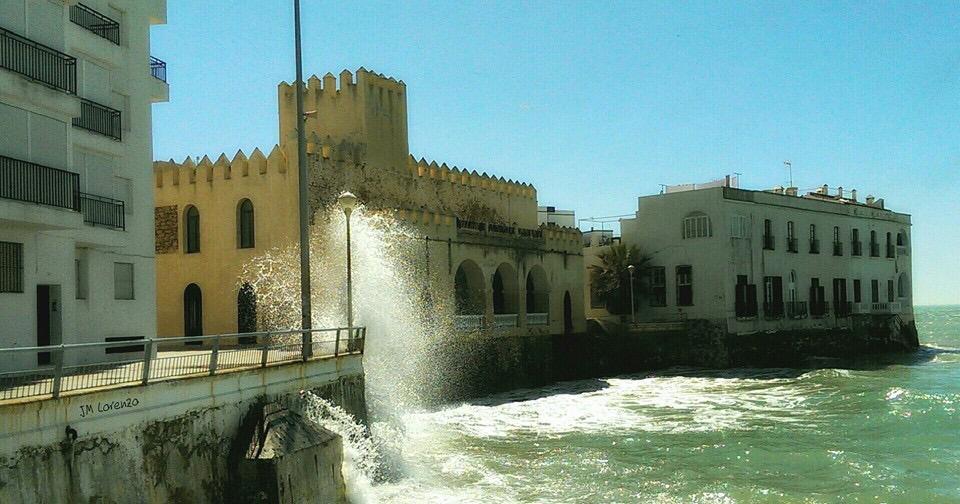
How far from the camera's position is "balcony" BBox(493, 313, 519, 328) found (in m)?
36.1

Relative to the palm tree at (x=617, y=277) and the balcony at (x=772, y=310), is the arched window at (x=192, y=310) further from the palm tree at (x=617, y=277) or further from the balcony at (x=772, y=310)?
the balcony at (x=772, y=310)

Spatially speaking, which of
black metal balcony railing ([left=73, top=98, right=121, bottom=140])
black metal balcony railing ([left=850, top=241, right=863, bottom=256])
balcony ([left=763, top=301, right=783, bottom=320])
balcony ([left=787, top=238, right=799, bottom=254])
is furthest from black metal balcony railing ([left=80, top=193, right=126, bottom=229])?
black metal balcony railing ([left=850, top=241, right=863, bottom=256])

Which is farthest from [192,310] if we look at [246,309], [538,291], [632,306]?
[632,306]

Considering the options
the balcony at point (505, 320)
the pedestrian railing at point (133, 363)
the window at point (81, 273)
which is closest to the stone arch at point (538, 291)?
the balcony at point (505, 320)

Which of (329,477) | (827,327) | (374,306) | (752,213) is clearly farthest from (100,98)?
(827,327)

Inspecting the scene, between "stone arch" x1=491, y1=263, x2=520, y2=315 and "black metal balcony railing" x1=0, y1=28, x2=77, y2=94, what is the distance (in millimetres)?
22224

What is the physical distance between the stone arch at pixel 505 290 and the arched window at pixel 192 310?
11.8 metres

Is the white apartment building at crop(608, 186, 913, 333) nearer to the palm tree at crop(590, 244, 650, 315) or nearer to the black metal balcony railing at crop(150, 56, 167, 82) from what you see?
the palm tree at crop(590, 244, 650, 315)

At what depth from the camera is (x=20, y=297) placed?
16688mm

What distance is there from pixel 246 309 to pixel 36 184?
44.7 feet

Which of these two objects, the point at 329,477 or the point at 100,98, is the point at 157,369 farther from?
the point at 100,98

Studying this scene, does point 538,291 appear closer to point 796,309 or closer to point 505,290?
point 505,290

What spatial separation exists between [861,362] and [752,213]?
29.6ft

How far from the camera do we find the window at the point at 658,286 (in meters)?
47.7
